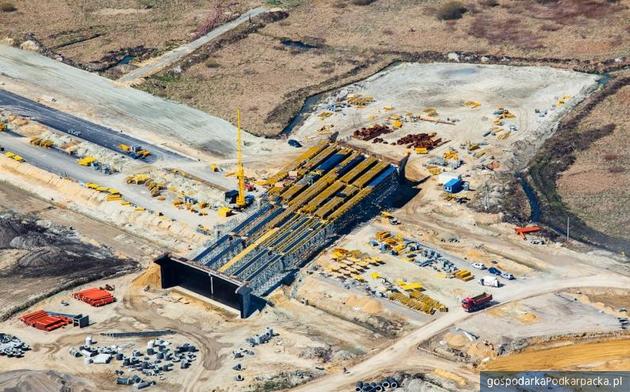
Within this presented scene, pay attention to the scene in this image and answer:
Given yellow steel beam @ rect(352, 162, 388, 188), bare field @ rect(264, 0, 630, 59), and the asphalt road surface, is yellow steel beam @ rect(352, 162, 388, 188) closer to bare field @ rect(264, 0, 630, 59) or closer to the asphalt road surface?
the asphalt road surface

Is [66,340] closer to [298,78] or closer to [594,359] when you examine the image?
[594,359]

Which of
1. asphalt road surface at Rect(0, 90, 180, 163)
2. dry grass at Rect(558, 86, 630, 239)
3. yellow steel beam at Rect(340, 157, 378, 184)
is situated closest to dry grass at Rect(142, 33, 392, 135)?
asphalt road surface at Rect(0, 90, 180, 163)

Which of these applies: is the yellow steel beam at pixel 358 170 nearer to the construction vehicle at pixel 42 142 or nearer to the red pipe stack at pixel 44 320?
the red pipe stack at pixel 44 320

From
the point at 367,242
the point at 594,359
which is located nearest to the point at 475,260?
the point at 367,242

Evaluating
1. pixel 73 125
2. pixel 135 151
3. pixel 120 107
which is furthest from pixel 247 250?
pixel 120 107

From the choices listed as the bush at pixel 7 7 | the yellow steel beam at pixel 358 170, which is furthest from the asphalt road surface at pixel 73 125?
the bush at pixel 7 7

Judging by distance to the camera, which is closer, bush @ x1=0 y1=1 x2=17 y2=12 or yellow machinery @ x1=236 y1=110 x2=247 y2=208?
yellow machinery @ x1=236 y1=110 x2=247 y2=208

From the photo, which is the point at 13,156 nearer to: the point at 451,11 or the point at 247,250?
the point at 247,250
